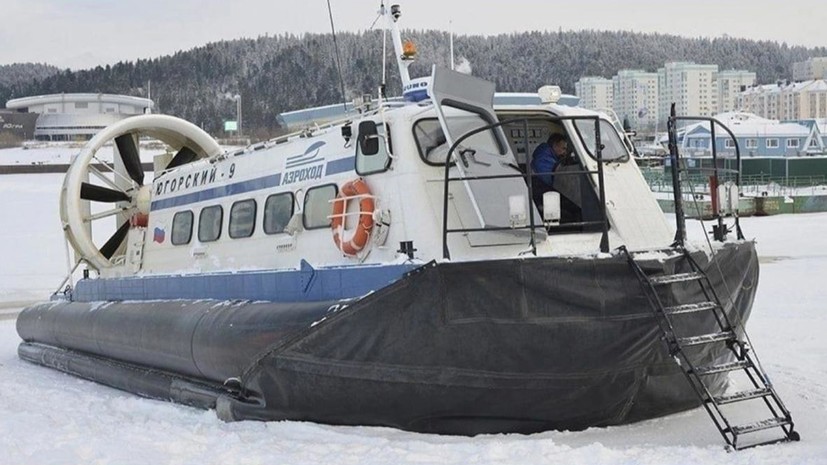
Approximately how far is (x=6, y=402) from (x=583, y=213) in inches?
191

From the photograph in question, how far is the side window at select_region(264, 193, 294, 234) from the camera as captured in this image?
7793 mm

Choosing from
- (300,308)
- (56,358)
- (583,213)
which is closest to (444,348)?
(300,308)

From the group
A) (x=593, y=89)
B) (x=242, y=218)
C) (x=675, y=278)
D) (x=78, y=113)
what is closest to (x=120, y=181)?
(x=242, y=218)

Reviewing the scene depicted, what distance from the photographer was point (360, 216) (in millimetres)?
6711

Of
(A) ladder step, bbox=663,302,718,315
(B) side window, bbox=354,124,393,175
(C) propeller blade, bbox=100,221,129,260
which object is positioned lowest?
(C) propeller blade, bbox=100,221,129,260

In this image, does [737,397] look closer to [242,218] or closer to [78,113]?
[242,218]

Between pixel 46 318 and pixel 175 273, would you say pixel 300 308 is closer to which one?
pixel 175 273

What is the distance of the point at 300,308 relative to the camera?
657cm

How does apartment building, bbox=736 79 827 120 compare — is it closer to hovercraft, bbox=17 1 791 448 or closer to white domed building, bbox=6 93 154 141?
white domed building, bbox=6 93 154 141

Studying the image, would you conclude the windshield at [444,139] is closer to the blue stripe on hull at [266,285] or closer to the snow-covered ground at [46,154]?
the blue stripe on hull at [266,285]

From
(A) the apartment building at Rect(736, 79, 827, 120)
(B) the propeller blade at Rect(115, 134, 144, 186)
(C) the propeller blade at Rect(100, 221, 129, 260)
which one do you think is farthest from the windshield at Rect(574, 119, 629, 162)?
(A) the apartment building at Rect(736, 79, 827, 120)

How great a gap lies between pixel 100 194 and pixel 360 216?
17.7 ft

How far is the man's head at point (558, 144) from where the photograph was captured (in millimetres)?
7125

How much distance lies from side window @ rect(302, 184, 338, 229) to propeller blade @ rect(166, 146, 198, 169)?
448 centimetres
